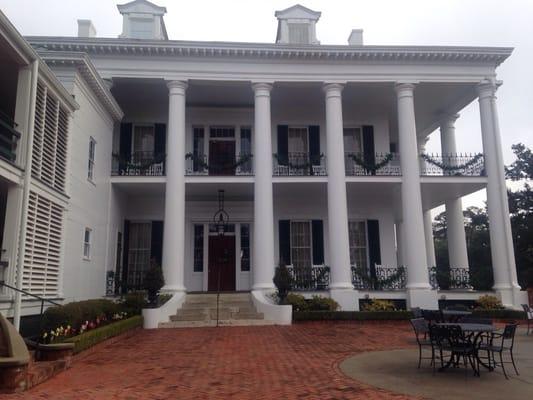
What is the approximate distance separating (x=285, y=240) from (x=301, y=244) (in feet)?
2.51

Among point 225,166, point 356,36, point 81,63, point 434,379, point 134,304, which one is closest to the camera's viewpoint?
point 434,379

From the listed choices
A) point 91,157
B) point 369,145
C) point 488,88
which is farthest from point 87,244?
point 488,88

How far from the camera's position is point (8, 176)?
9219 millimetres

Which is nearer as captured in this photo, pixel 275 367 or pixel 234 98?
pixel 275 367

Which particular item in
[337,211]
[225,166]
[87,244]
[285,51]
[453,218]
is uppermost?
[285,51]

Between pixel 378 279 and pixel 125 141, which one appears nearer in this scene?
pixel 378 279

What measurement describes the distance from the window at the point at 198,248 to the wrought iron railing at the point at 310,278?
3.68 meters

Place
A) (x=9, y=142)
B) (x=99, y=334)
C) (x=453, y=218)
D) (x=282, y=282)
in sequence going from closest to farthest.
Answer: (x=9, y=142)
(x=99, y=334)
(x=282, y=282)
(x=453, y=218)

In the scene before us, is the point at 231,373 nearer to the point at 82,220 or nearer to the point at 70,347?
the point at 70,347

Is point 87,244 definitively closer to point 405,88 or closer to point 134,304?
point 134,304

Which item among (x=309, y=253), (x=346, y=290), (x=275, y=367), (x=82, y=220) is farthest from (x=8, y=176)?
(x=309, y=253)

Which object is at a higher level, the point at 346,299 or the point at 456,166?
the point at 456,166

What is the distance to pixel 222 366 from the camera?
8062mm

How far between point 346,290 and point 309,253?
10.7 feet
